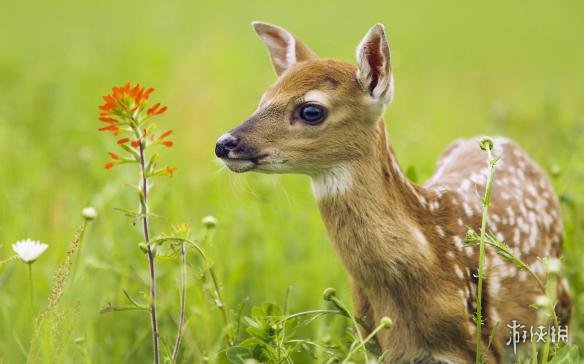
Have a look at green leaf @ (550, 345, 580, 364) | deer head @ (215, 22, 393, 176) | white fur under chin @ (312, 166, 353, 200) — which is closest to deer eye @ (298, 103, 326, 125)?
deer head @ (215, 22, 393, 176)

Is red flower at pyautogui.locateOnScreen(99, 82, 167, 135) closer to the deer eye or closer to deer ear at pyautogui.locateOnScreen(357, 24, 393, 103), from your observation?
the deer eye

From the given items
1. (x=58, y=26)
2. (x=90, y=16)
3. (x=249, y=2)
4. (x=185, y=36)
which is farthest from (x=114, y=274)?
(x=249, y=2)

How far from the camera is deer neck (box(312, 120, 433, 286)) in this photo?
10.6ft

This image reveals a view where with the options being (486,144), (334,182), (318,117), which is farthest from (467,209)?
(486,144)

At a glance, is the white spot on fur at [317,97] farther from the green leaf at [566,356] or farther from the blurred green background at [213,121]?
the green leaf at [566,356]

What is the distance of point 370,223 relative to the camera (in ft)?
10.7

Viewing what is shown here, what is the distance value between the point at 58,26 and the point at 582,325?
10.0 metres

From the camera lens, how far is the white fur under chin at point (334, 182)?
3.28 metres

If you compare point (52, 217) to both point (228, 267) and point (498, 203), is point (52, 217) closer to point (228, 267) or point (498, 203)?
point (228, 267)

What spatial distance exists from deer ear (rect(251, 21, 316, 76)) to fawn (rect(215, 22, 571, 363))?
0.95 ft

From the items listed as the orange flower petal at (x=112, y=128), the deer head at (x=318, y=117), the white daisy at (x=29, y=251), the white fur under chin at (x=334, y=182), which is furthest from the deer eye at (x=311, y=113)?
the white daisy at (x=29, y=251)

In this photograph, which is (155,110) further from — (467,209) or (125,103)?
(467,209)

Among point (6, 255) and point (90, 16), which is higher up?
point (90, 16)

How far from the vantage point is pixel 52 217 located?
5.13 m
